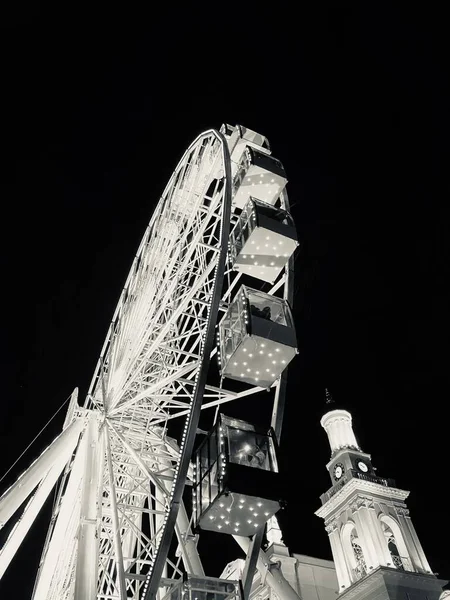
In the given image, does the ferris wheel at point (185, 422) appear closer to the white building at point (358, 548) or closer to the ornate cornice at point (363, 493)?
the white building at point (358, 548)

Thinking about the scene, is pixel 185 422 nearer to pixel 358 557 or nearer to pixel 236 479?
pixel 236 479

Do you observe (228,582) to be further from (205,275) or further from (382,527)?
(382,527)

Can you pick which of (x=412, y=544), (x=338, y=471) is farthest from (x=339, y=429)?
(x=412, y=544)

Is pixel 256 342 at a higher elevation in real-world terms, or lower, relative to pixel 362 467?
lower

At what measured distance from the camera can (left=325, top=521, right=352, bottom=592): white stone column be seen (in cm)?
3925

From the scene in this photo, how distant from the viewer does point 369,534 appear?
39250 millimetres

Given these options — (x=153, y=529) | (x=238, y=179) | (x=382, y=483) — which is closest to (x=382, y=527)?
(x=382, y=483)

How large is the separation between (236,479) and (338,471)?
32686 millimetres

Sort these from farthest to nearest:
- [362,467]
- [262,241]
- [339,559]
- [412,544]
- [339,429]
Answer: [339,429] → [362,467] → [339,559] → [412,544] → [262,241]

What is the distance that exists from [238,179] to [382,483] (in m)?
28.9

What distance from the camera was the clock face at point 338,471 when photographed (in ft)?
146

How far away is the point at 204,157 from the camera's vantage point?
22.8 metres

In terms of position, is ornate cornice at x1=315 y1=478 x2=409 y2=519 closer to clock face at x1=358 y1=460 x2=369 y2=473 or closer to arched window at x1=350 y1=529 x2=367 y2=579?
clock face at x1=358 y1=460 x2=369 y2=473

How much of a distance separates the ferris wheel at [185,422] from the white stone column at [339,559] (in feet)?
75.3
